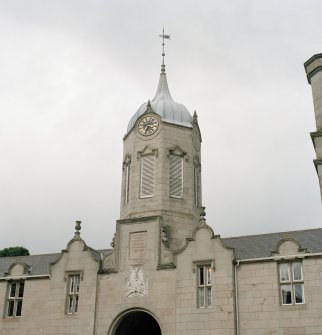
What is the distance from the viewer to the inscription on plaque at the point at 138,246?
104 feet

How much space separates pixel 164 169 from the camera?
1366 inches

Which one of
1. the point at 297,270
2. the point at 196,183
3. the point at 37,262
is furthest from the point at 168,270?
the point at 37,262

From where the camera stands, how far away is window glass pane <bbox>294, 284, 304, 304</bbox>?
1082 inches

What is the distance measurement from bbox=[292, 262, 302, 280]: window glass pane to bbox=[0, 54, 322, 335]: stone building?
5 cm

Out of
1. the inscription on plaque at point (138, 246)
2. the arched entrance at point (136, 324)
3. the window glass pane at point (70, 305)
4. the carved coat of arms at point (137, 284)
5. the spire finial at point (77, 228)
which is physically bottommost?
the arched entrance at point (136, 324)

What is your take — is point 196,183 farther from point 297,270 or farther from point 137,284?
point 297,270

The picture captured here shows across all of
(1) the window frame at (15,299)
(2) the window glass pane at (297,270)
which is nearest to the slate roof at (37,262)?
(1) the window frame at (15,299)

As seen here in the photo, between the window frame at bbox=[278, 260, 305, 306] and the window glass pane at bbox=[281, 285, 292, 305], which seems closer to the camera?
the window frame at bbox=[278, 260, 305, 306]

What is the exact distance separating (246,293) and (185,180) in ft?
31.0

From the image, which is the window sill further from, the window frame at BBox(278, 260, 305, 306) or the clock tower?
→ the clock tower

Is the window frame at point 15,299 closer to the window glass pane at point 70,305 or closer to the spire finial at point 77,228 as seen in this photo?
the window glass pane at point 70,305

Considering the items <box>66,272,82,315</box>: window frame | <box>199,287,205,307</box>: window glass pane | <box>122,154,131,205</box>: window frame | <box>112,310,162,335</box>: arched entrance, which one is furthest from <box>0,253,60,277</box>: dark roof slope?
<box>199,287,205,307</box>: window glass pane

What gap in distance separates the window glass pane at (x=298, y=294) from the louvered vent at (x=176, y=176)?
397 inches

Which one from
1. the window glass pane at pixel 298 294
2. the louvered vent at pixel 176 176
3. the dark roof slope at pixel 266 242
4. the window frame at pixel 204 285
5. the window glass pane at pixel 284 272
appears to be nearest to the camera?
the window glass pane at pixel 298 294
